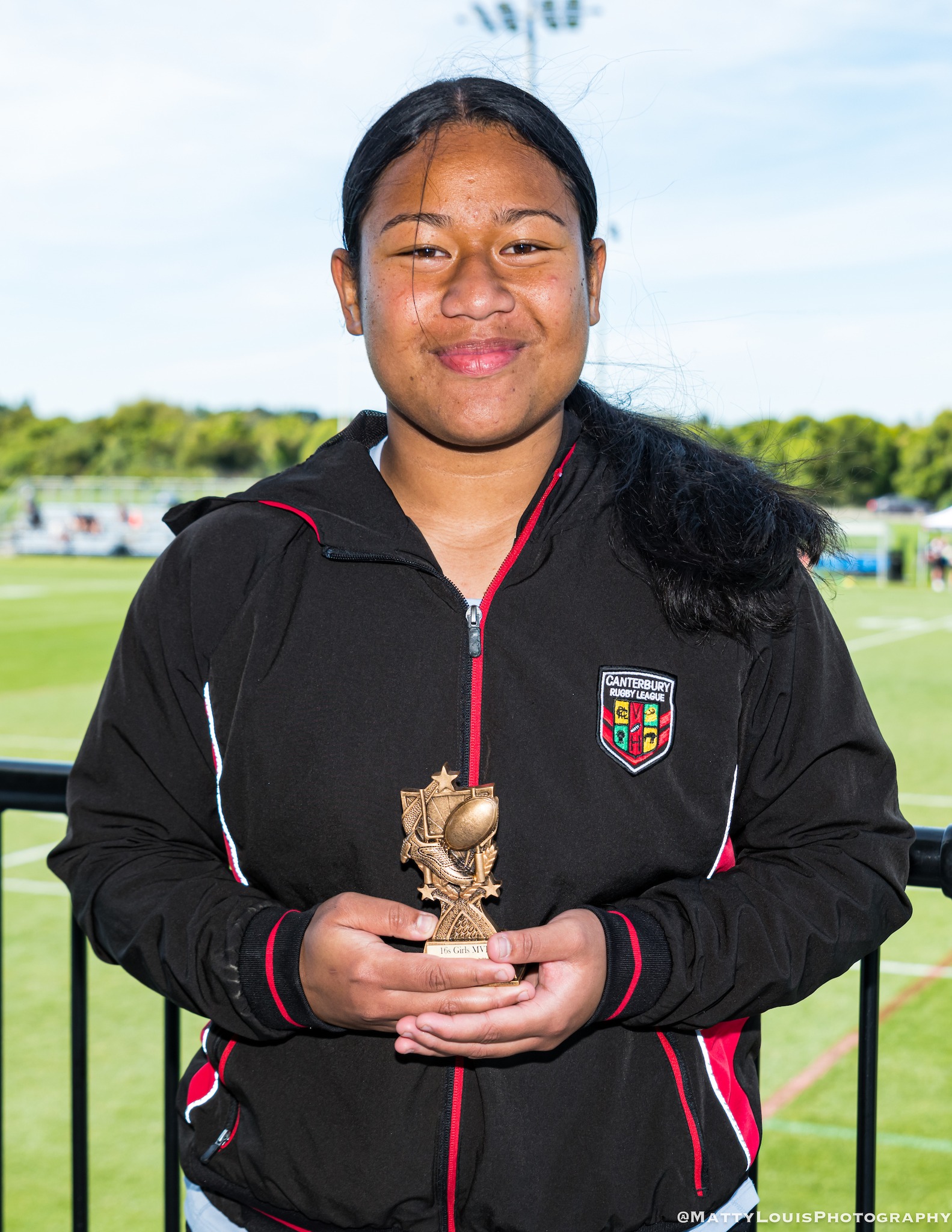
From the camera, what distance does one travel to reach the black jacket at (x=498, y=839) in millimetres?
1424

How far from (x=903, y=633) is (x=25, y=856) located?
20.0m

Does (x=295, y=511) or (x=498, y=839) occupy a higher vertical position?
(x=295, y=511)

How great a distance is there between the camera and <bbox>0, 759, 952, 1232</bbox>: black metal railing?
177 centimetres

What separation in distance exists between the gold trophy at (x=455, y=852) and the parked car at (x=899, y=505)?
161 feet

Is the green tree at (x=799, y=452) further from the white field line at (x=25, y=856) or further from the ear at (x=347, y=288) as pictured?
the white field line at (x=25, y=856)

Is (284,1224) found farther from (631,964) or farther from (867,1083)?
(867,1083)

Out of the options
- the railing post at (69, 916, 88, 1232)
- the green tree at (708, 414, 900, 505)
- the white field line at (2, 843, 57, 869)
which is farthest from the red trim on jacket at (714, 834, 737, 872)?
the white field line at (2, 843, 57, 869)

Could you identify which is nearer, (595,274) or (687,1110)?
(687,1110)

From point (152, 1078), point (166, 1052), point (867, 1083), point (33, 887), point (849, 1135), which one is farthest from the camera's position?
point (33, 887)

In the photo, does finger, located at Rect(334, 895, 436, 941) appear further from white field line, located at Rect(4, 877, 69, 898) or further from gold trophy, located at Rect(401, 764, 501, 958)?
white field line, located at Rect(4, 877, 69, 898)

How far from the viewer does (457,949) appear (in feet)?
4.36

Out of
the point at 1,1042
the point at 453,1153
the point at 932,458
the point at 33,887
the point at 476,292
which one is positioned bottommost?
the point at 33,887

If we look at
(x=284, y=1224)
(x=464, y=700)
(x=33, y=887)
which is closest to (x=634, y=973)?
(x=464, y=700)

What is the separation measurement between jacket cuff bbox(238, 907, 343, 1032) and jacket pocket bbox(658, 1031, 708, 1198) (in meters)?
0.39
